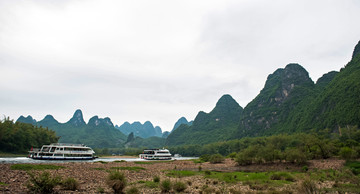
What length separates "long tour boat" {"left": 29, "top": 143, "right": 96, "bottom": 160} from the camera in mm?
54531

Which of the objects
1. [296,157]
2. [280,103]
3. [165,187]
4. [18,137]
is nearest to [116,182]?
[165,187]

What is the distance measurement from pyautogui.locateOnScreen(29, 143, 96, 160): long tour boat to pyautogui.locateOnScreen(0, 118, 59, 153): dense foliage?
19199 millimetres

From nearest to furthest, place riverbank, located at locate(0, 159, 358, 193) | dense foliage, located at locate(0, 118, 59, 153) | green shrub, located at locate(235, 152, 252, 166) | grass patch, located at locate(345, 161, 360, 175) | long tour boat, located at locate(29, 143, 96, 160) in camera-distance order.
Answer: riverbank, located at locate(0, 159, 358, 193) < grass patch, located at locate(345, 161, 360, 175) < green shrub, located at locate(235, 152, 252, 166) < long tour boat, located at locate(29, 143, 96, 160) < dense foliage, located at locate(0, 118, 59, 153)

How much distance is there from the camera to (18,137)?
2889 inches

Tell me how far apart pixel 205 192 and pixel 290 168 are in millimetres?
26499

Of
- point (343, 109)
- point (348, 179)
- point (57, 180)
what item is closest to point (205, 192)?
point (57, 180)

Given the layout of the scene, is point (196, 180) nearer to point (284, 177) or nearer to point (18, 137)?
point (284, 177)

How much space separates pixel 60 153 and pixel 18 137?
29.7 metres

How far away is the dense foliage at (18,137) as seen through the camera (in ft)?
229

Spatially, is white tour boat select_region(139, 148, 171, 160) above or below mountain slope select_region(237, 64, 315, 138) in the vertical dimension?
below

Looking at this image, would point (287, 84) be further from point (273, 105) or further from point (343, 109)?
point (343, 109)

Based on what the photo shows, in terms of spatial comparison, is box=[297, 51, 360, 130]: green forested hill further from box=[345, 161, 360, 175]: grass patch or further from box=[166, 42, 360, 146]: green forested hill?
box=[345, 161, 360, 175]: grass patch

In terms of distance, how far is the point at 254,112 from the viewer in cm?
19488

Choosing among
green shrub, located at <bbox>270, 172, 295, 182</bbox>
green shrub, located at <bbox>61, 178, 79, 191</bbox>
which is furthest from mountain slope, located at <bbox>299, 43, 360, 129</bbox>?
green shrub, located at <bbox>61, 178, 79, 191</bbox>
